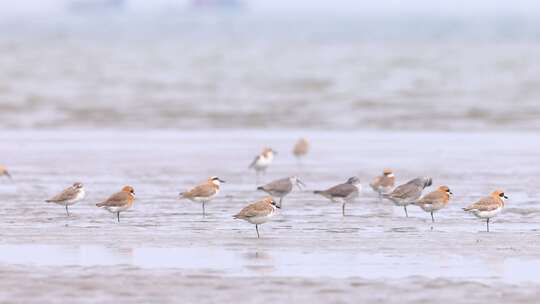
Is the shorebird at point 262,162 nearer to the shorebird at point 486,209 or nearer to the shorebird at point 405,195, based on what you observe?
the shorebird at point 405,195

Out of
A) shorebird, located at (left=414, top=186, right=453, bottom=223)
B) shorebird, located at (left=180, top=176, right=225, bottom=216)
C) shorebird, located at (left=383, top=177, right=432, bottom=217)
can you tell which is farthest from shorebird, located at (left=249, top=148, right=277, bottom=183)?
shorebird, located at (left=414, top=186, right=453, bottom=223)

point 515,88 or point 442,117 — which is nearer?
point 442,117

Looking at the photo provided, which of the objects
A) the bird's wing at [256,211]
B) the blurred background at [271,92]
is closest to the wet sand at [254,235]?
the bird's wing at [256,211]

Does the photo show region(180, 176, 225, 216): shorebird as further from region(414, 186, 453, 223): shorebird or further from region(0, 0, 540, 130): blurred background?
region(0, 0, 540, 130): blurred background

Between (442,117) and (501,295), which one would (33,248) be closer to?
(501,295)

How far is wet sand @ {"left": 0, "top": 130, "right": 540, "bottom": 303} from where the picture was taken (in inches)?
520

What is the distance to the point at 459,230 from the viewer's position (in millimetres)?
17422

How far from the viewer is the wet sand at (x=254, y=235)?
13211mm

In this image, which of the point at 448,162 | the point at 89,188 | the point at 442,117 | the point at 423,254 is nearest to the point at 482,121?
the point at 442,117

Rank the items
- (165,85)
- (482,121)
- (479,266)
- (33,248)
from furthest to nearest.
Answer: (165,85)
(482,121)
(33,248)
(479,266)

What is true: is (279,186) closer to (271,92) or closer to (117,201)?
(117,201)

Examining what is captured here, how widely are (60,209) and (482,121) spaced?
19666 millimetres

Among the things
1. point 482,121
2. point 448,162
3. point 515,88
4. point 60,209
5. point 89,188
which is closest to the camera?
point 60,209

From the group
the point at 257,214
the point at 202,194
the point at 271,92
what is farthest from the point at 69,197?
the point at 271,92
